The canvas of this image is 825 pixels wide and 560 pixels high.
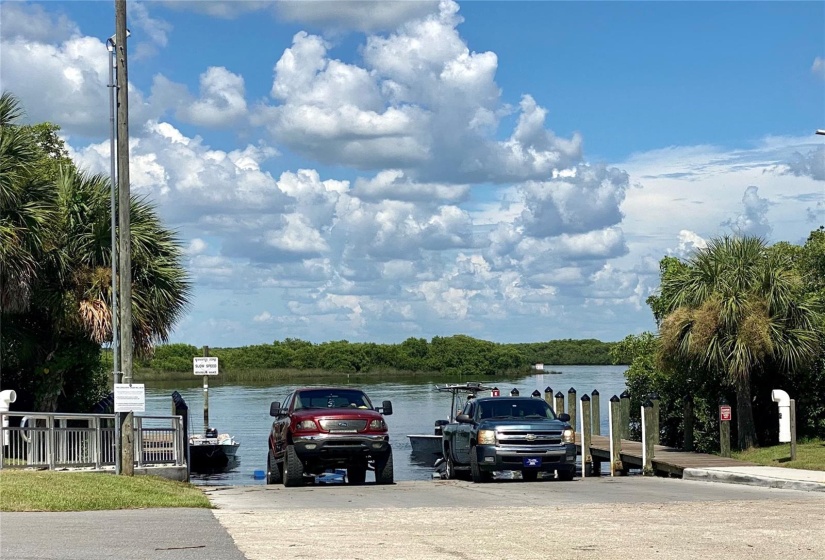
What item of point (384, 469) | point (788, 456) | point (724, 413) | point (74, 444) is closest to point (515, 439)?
point (384, 469)

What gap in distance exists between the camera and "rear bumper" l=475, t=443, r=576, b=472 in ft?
69.9

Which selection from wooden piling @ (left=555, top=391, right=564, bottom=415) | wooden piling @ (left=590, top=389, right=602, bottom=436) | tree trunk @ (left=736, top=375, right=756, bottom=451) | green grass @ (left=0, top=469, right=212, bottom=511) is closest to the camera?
green grass @ (left=0, top=469, right=212, bottom=511)

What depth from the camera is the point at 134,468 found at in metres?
20.7

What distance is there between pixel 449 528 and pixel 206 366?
2415cm

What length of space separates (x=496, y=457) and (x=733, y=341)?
7356 millimetres

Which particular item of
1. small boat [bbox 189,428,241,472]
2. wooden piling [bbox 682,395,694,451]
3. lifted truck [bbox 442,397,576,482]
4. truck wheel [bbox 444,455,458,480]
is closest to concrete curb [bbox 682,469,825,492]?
lifted truck [bbox 442,397,576,482]

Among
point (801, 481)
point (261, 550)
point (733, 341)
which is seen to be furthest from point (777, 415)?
point (261, 550)

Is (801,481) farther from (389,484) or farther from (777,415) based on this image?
(777,415)

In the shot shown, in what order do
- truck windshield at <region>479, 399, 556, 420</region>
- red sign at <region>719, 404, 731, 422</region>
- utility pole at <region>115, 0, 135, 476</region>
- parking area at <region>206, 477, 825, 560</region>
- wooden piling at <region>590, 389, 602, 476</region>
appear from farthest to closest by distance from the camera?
wooden piling at <region>590, 389, 602, 476</region> → red sign at <region>719, 404, 731, 422</region> → truck windshield at <region>479, 399, 556, 420</region> → utility pole at <region>115, 0, 135, 476</region> → parking area at <region>206, 477, 825, 560</region>

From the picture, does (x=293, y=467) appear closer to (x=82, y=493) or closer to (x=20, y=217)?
(x=82, y=493)

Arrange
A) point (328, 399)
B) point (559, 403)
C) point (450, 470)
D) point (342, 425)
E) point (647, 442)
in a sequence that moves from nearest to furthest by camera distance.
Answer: point (342, 425)
point (328, 399)
point (450, 470)
point (647, 442)
point (559, 403)

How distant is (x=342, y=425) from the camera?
21031mm

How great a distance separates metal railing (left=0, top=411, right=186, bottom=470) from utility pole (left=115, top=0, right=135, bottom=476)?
379mm

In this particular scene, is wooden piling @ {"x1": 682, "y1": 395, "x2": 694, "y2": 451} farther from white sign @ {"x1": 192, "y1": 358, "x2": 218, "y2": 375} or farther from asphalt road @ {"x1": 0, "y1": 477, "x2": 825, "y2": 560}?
white sign @ {"x1": 192, "y1": 358, "x2": 218, "y2": 375}
